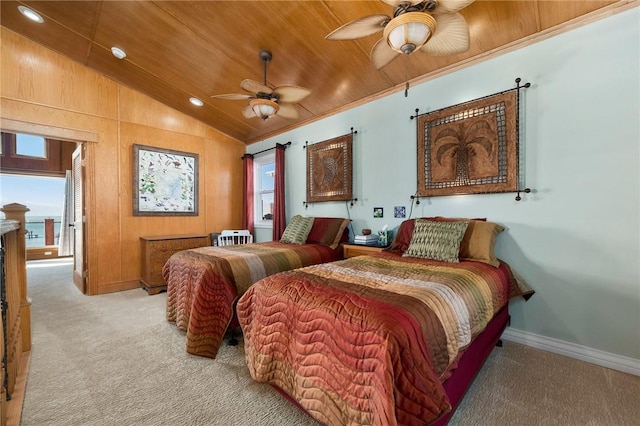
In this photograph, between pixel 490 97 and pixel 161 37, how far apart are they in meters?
3.44

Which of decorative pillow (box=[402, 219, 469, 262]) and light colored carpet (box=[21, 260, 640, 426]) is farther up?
decorative pillow (box=[402, 219, 469, 262])

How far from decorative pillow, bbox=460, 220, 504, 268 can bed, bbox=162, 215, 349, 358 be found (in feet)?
4.74

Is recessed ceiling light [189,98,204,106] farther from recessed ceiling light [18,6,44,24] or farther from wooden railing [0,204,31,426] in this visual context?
wooden railing [0,204,31,426]

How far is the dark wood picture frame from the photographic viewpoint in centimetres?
359

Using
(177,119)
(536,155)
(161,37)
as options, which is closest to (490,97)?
(536,155)

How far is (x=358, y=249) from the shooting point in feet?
9.91

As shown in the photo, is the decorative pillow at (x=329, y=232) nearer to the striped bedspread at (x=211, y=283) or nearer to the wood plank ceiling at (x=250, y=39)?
the striped bedspread at (x=211, y=283)

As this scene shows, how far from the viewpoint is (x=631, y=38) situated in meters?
1.86

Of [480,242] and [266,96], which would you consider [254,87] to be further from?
[480,242]

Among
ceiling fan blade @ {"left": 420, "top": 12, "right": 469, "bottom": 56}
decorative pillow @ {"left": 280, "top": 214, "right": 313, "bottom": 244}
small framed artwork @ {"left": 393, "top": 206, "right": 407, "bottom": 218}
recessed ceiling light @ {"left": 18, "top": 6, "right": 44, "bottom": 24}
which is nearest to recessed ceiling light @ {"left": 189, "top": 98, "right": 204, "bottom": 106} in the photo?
recessed ceiling light @ {"left": 18, "top": 6, "right": 44, "bottom": 24}

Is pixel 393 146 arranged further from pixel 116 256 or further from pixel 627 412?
pixel 116 256

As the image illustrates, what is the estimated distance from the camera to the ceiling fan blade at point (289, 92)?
254 centimetres

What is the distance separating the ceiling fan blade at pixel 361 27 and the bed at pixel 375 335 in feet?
5.18

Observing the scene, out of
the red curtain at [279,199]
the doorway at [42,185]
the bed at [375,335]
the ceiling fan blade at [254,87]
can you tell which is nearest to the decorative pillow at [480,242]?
the bed at [375,335]
